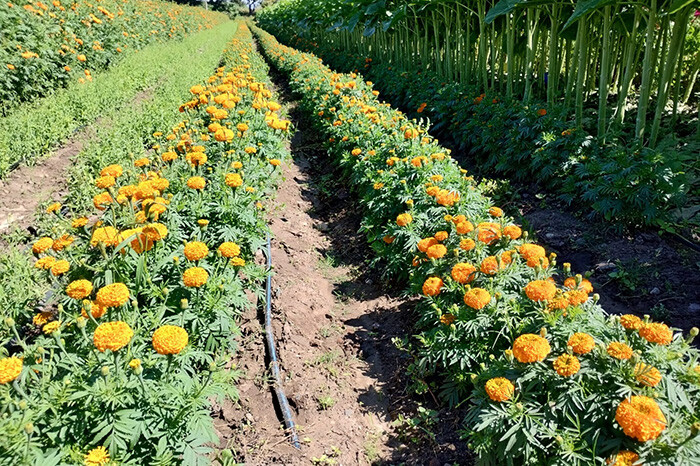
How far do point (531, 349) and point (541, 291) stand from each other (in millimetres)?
418

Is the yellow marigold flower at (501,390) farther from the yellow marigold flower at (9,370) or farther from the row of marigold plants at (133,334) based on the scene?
the yellow marigold flower at (9,370)

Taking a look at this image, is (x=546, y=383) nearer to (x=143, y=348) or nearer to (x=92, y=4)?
(x=143, y=348)

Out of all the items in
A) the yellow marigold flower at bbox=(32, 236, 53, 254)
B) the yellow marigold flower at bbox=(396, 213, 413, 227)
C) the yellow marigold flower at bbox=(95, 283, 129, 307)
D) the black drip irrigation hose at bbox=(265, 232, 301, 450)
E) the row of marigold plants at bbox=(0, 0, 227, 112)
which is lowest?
the black drip irrigation hose at bbox=(265, 232, 301, 450)

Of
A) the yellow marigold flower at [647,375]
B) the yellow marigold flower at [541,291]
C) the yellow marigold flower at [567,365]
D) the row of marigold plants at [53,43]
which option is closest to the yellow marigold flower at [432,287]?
the yellow marigold flower at [541,291]

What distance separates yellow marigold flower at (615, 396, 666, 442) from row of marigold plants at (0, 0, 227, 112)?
365 inches

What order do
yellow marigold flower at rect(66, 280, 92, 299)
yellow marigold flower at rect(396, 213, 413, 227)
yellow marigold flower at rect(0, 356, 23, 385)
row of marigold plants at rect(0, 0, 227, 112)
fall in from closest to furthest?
yellow marigold flower at rect(0, 356, 23, 385) → yellow marigold flower at rect(66, 280, 92, 299) → yellow marigold flower at rect(396, 213, 413, 227) → row of marigold plants at rect(0, 0, 227, 112)

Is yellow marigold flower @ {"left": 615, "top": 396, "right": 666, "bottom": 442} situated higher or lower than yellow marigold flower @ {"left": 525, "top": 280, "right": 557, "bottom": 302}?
lower

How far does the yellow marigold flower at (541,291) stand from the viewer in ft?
6.96

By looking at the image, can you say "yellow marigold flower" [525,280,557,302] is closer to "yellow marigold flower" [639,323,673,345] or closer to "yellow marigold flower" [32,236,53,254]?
"yellow marigold flower" [639,323,673,345]

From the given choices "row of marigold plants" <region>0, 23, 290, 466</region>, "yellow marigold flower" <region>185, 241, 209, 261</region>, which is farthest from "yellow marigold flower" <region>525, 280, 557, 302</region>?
"yellow marigold flower" <region>185, 241, 209, 261</region>

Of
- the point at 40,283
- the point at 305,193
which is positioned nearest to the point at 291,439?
the point at 40,283

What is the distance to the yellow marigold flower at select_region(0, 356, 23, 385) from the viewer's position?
1452mm

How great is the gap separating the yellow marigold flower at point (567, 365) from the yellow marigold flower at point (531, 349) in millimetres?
60

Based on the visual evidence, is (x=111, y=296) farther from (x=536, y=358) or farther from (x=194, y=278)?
(x=536, y=358)
